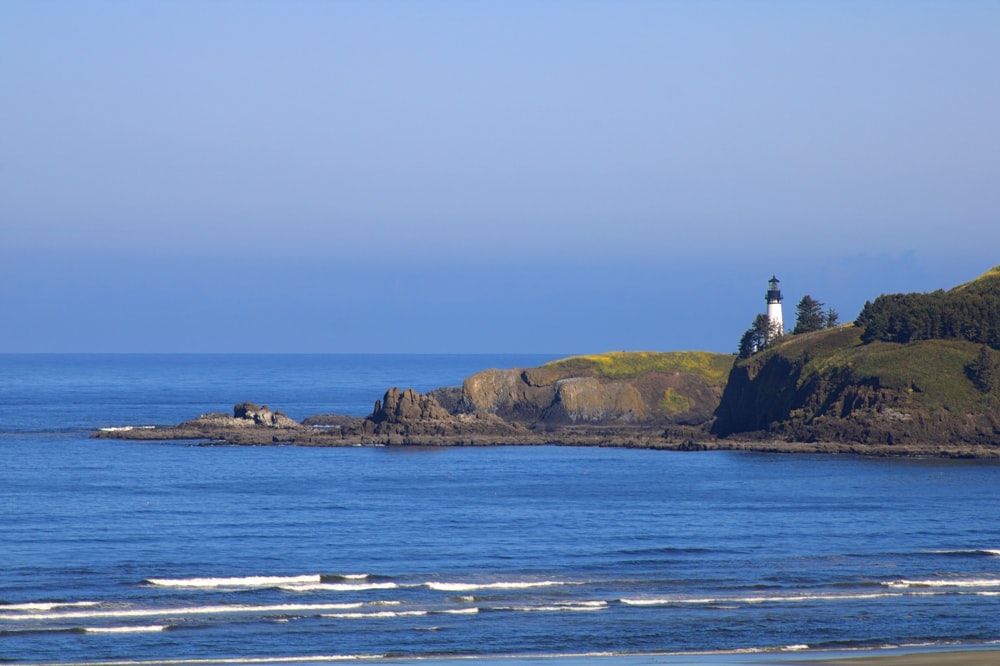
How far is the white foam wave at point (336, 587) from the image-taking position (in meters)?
38.6

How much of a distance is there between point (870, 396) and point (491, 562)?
55922 mm

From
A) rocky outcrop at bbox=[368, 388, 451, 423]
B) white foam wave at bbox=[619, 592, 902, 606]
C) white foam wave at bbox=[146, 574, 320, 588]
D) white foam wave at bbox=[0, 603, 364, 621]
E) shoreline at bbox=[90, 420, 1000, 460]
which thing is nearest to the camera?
white foam wave at bbox=[0, 603, 364, 621]

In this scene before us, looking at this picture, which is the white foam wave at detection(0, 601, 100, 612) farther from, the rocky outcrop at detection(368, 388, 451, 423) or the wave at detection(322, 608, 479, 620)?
the rocky outcrop at detection(368, 388, 451, 423)

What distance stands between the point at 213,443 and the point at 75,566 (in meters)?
57.5

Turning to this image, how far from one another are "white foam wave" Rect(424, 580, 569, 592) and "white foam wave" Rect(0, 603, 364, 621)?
130 inches

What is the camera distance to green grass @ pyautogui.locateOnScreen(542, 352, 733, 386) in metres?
126

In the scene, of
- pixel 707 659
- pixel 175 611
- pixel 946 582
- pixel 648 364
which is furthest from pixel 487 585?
pixel 648 364

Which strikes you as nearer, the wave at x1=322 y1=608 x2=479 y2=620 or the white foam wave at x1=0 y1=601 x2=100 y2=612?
the wave at x1=322 y1=608 x2=479 y2=620

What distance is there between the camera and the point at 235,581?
39469 millimetres

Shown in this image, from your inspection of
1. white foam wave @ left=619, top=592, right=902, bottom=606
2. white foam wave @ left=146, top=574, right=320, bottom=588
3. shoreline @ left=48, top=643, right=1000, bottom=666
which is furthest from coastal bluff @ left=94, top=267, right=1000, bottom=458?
shoreline @ left=48, top=643, right=1000, bottom=666

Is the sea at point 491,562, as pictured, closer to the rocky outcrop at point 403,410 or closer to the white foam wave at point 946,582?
the white foam wave at point 946,582

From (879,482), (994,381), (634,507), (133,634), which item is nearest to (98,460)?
(634,507)

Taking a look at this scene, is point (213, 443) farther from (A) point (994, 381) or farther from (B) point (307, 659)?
(B) point (307, 659)

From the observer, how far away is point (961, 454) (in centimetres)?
8481
